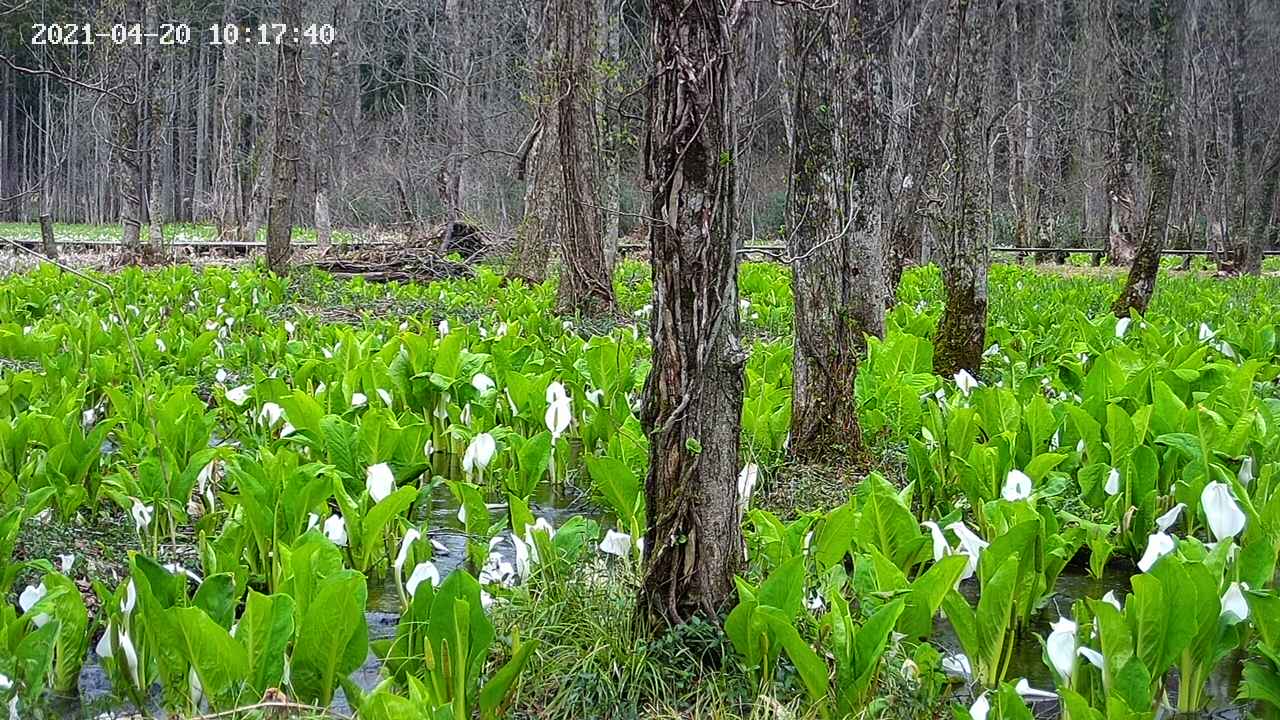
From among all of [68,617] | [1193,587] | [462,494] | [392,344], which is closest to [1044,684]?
[1193,587]

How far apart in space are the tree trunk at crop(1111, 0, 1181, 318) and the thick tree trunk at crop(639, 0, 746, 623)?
681cm

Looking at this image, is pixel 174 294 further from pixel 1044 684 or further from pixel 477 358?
pixel 1044 684

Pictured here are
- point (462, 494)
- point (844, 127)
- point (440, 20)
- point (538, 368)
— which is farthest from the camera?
point (440, 20)

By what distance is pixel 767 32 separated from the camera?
1948 cm

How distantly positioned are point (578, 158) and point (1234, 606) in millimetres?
7620

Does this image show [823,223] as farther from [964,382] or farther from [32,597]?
[32,597]

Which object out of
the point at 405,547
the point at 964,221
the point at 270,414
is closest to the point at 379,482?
the point at 405,547

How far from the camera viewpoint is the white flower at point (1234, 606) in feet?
8.71

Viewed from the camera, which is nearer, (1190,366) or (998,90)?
(1190,366)

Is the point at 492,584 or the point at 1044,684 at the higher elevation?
the point at 492,584

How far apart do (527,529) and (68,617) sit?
1172 millimetres

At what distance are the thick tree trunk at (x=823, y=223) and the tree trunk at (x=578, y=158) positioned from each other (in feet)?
14.5

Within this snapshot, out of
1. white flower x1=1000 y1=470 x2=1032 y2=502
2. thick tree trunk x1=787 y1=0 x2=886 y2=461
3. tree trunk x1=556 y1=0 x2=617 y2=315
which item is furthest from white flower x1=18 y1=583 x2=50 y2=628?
tree trunk x1=556 y1=0 x2=617 y2=315

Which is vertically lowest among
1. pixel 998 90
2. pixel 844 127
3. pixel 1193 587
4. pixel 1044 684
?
pixel 1044 684
